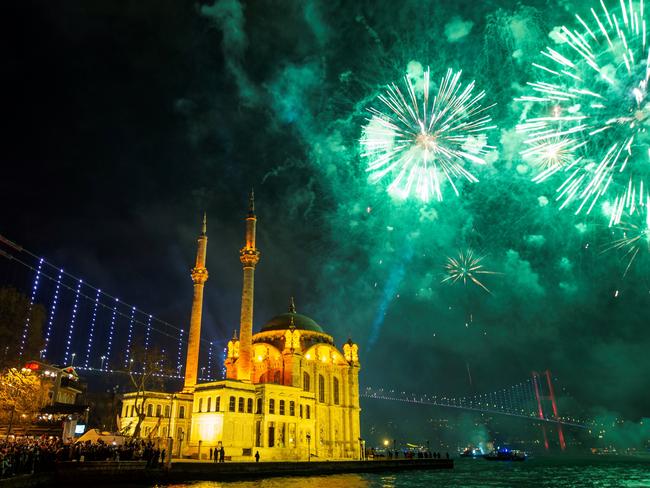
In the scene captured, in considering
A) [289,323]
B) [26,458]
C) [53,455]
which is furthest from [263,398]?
[26,458]

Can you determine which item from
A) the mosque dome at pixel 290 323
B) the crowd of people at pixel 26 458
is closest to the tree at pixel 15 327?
the crowd of people at pixel 26 458

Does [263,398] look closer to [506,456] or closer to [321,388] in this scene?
[321,388]

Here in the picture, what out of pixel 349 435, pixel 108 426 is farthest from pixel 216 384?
pixel 108 426

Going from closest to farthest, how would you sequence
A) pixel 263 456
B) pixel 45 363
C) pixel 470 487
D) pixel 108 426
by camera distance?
pixel 470 487
pixel 263 456
pixel 45 363
pixel 108 426

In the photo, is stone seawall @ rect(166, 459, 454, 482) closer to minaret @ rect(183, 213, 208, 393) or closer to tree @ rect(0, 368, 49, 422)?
tree @ rect(0, 368, 49, 422)

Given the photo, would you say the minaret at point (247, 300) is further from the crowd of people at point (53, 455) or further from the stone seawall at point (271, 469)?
the crowd of people at point (53, 455)

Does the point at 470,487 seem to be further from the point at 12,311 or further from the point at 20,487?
the point at 12,311

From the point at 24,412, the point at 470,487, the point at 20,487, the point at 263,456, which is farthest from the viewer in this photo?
the point at 263,456
